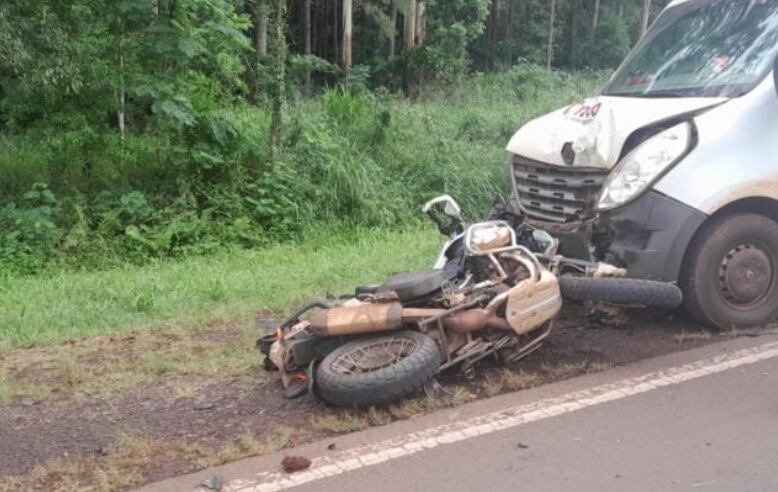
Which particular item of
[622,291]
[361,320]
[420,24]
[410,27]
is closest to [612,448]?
[622,291]

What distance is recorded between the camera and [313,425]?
13.7 ft

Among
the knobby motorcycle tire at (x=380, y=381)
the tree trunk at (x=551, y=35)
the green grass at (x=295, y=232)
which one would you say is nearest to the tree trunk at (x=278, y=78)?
the green grass at (x=295, y=232)

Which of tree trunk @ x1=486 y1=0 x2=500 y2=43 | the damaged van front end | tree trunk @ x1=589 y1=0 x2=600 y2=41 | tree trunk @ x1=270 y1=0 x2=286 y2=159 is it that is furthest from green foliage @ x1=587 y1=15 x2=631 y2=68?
the damaged van front end

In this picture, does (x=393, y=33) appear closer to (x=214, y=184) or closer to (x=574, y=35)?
(x=574, y=35)

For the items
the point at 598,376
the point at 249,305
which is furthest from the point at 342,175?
the point at 598,376

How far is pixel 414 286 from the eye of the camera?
465cm

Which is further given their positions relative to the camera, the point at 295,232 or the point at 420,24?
the point at 420,24

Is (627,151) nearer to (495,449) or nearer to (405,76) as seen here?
(495,449)

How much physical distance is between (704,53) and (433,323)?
3038 mm

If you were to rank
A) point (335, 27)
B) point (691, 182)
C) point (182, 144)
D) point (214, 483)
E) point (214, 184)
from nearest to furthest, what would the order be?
point (214, 483), point (691, 182), point (182, 144), point (214, 184), point (335, 27)

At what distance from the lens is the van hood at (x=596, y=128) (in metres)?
5.27

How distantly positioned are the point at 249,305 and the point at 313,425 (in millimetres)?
2679

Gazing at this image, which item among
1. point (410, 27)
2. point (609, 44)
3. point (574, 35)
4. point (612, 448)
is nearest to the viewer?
point (612, 448)

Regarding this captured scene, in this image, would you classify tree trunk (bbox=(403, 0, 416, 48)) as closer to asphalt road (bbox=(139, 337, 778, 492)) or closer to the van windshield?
the van windshield
